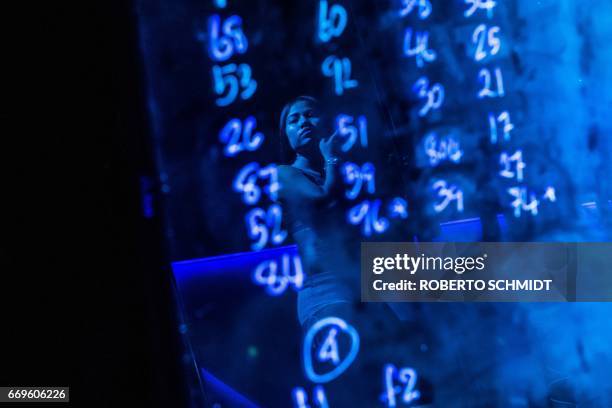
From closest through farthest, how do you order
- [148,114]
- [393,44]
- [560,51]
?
1. [148,114]
2. [393,44]
3. [560,51]

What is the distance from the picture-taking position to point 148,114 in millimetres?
1107

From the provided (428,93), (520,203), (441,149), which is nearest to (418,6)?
(428,93)

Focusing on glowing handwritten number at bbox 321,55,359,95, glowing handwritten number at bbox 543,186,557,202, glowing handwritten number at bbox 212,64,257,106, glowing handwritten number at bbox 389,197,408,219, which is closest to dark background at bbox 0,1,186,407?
glowing handwritten number at bbox 212,64,257,106

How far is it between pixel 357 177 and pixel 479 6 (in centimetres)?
55

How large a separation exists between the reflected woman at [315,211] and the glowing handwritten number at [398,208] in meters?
0.12

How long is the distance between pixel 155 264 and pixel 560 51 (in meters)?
1.15

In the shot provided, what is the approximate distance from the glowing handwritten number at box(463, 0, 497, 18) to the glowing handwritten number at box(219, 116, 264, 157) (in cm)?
63

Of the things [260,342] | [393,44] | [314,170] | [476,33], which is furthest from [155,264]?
[476,33]

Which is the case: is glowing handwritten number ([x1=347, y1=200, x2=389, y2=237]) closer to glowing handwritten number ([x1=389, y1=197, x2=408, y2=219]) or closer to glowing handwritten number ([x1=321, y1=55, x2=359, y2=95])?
glowing handwritten number ([x1=389, y1=197, x2=408, y2=219])

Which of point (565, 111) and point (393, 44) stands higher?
point (393, 44)

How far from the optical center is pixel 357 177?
1.23 meters

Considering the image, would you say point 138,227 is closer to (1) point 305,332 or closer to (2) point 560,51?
(1) point 305,332

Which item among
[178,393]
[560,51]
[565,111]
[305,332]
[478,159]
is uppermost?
[560,51]

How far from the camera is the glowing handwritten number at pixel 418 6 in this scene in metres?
1.29
